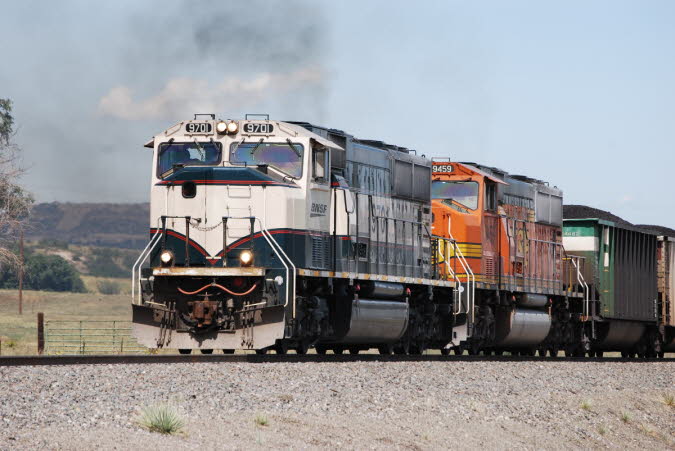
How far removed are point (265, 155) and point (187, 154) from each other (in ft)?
4.64

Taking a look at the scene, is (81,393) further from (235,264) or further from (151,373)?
(235,264)

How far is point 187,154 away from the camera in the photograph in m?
18.9

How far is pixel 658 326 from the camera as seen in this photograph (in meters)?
34.4

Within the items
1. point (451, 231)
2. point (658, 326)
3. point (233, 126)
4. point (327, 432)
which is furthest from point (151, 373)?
point (658, 326)

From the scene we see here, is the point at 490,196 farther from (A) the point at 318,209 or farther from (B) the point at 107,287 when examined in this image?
(B) the point at 107,287

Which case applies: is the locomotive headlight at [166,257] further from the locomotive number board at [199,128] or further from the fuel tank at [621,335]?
the fuel tank at [621,335]

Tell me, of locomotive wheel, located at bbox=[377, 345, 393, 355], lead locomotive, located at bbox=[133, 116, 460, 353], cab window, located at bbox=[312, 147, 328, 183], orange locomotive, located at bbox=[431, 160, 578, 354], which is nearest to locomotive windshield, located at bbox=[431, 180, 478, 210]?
orange locomotive, located at bbox=[431, 160, 578, 354]

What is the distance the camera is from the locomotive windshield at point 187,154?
18.7 meters

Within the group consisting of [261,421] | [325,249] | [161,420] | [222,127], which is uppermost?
[222,127]

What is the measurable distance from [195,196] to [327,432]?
784 centimetres

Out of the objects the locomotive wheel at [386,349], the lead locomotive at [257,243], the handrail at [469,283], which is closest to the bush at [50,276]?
the handrail at [469,283]

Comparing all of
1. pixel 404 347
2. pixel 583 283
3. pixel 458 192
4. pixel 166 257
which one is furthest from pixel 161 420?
pixel 583 283

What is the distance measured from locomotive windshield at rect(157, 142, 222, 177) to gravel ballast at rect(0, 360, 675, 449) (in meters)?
4.31

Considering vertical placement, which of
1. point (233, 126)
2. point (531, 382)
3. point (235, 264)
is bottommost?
point (531, 382)
